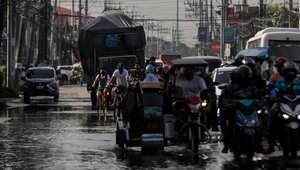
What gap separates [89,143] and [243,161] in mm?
5008

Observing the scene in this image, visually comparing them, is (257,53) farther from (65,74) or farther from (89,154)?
(65,74)

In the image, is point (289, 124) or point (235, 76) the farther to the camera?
point (235, 76)

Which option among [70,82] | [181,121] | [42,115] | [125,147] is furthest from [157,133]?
[70,82]

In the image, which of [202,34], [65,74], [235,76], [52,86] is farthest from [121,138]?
[202,34]

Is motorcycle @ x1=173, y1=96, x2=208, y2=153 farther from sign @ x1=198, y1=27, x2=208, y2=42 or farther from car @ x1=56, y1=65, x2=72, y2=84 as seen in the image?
sign @ x1=198, y1=27, x2=208, y2=42

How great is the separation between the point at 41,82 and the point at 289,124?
99.6 feet

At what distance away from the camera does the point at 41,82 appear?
45.4 meters

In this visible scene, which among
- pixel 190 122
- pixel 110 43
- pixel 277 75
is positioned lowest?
pixel 190 122

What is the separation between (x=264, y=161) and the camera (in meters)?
15.7

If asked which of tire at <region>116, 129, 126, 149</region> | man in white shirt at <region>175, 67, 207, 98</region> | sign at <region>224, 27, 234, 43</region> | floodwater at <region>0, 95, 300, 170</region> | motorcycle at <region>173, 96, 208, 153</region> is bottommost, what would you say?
floodwater at <region>0, 95, 300, 170</region>

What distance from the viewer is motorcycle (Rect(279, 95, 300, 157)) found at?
16.0 m

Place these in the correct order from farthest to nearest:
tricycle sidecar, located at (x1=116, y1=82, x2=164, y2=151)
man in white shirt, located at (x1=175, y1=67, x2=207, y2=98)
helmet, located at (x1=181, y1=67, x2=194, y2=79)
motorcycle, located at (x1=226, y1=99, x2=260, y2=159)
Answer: helmet, located at (x1=181, y1=67, x2=194, y2=79) < man in white shirt, located at (x1=175, y1=67, x2=207, y2=98) < tricycle sidecar, located at (x1=116, y1=82, x2=164, y2=151) < motorcycle, located at (x1=226, y1=99, x2=260, y2=159)

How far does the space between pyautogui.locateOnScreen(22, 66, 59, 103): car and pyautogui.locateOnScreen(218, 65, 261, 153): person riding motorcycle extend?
93.1 ft

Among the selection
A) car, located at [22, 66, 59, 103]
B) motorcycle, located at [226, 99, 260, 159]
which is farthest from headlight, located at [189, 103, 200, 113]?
car, located at [22, 66, 59, 103]
